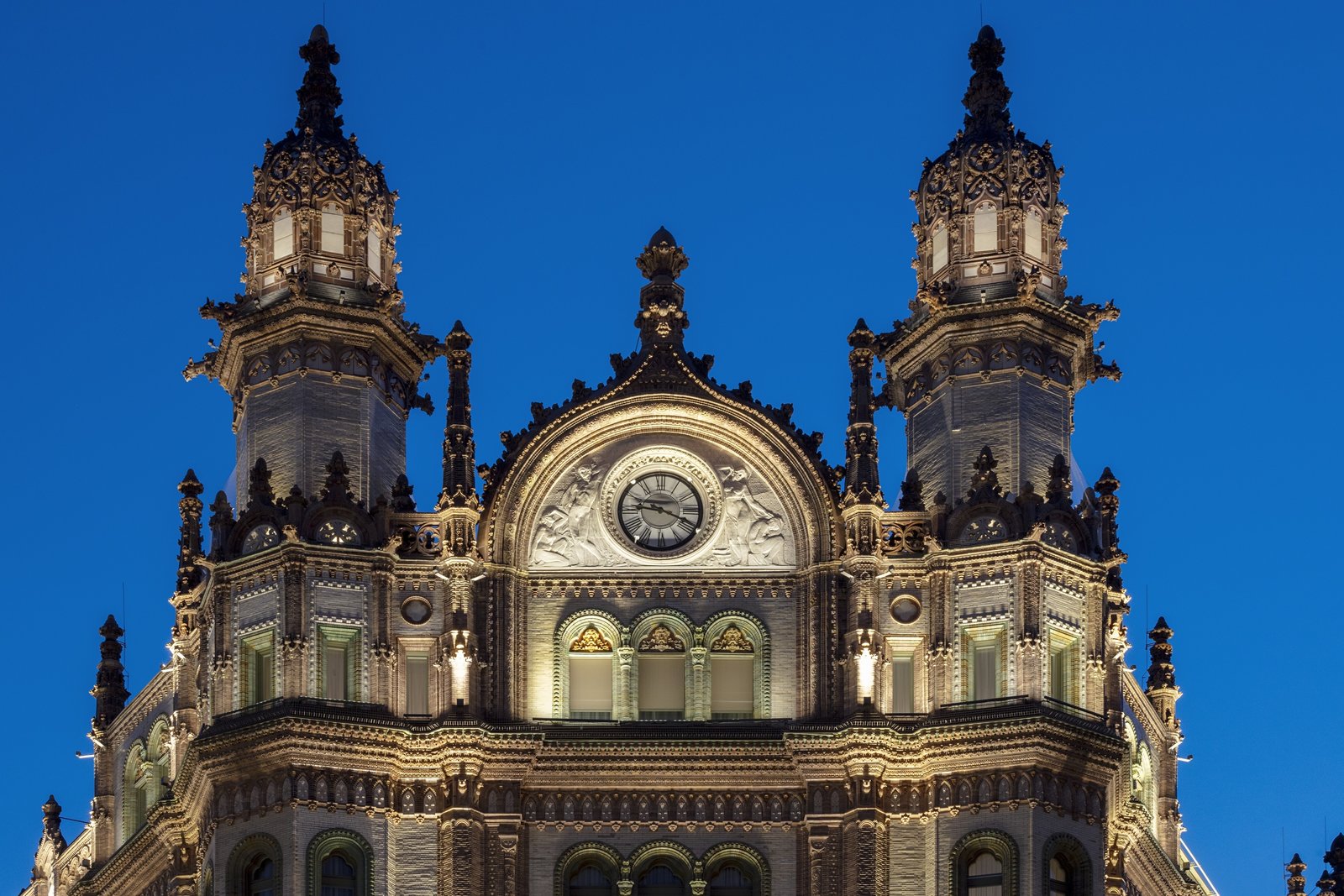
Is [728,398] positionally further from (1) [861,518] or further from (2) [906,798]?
(2) [906,798]

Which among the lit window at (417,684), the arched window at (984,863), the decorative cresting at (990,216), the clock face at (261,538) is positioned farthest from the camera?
the decorative cresting at (990,216)

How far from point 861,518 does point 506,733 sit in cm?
1100

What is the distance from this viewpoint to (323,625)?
96688 mm

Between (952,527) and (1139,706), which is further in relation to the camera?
(1139,706)

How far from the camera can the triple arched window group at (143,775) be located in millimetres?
106188

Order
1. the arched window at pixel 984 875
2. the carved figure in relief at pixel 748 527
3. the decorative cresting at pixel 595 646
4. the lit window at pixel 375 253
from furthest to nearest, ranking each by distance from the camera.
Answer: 1. the lit window at pixel 375 253
2. the carved figure in relief at pixel 748 527
3. the decorative cresting at pixel 595 646
4. the arched window at pixel 984 875

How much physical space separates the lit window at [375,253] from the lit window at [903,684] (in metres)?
18.3

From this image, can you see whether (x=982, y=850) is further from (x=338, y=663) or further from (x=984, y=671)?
(x=338, y=663)

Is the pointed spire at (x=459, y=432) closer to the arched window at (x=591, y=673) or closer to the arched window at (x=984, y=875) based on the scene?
the arched window at (x=591, y=673)

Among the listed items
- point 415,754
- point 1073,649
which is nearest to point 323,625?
point 415,754

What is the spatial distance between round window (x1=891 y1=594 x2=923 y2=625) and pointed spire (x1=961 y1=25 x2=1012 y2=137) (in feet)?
47.7

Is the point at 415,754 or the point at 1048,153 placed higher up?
the point at 1048,153

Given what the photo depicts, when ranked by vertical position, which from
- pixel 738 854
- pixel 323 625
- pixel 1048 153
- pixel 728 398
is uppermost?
pixel 1048 153

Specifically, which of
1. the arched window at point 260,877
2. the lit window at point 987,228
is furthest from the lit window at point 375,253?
the arched window at point 260,877
